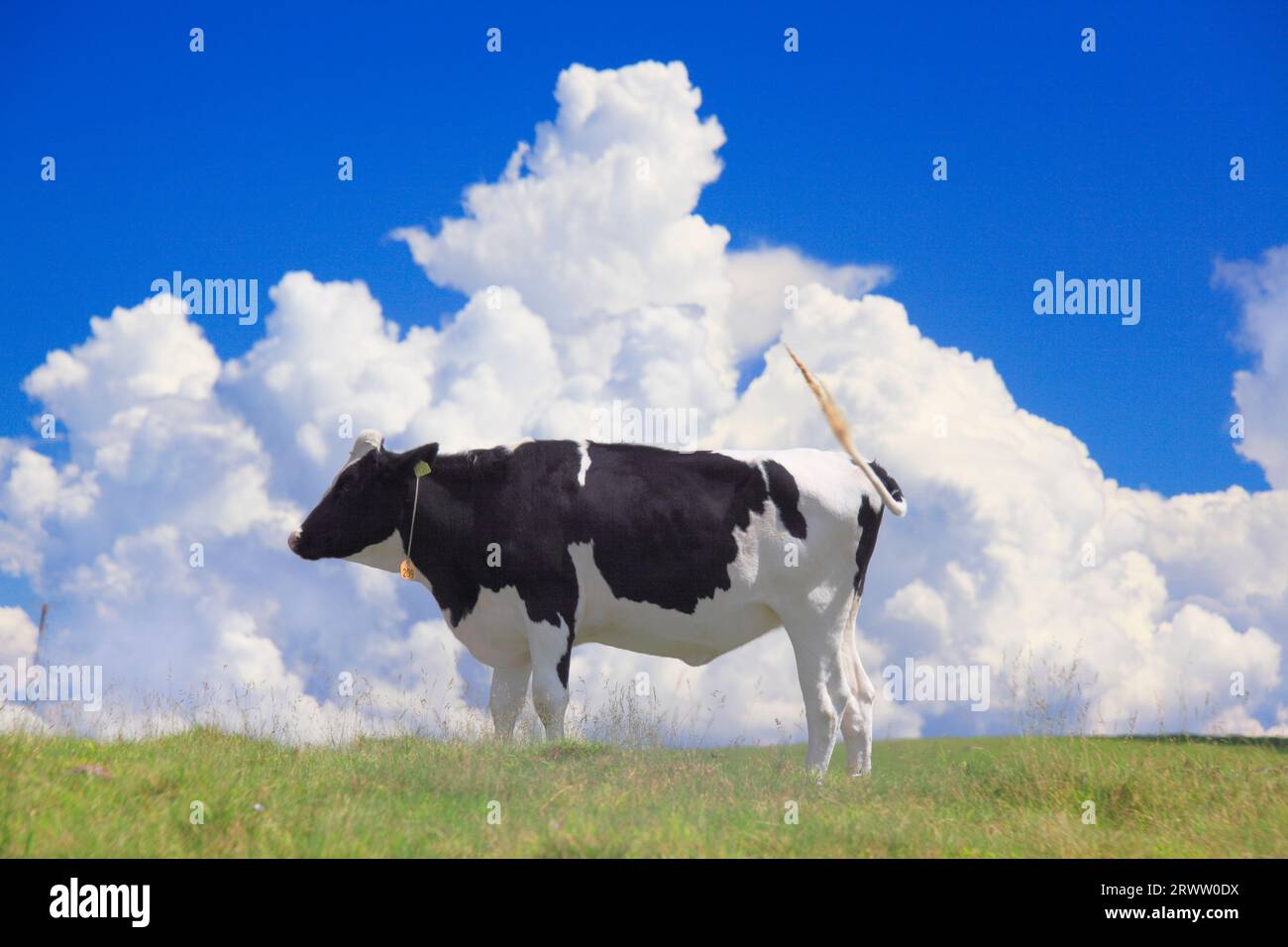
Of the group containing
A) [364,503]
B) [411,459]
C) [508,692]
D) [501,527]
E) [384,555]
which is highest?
[411,459]

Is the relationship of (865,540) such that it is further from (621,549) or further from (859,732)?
(621,549)

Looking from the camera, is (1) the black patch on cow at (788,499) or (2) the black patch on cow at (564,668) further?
(1) the black patch on cow at (788,499)

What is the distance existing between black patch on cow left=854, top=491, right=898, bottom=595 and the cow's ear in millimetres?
4823

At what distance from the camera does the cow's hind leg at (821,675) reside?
482 inches

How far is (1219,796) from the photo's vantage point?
10664 millimetres

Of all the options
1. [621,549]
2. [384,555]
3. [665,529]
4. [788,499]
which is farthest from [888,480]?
[384,555]

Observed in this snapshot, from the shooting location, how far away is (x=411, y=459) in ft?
42.8

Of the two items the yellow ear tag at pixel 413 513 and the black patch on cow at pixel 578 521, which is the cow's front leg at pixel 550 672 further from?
the yellow ear tag at pixel 413 513

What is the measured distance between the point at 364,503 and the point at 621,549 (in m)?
3.03

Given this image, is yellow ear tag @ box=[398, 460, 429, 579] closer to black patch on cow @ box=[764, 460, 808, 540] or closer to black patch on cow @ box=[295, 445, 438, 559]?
black patch on cow @ box=[295, 445, 438, 559]

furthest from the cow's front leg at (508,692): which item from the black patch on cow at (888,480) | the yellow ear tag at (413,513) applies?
the black patch on cow at (888,480)

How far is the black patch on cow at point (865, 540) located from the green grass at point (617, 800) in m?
2.09

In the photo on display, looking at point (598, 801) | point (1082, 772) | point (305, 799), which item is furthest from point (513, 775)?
point (1082, 772)
